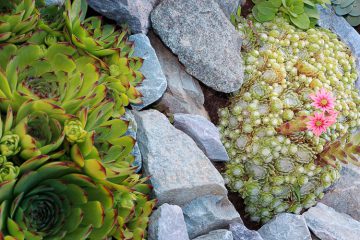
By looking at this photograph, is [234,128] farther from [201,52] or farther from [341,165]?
[341,165]

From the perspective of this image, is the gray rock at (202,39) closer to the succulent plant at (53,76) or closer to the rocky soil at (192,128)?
the rocky soil at (192,128)

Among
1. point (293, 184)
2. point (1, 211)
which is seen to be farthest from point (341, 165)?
point (1, 211)

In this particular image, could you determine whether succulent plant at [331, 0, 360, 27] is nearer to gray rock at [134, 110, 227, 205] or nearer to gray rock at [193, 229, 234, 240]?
gray rock at [134, 110, 227, 205]

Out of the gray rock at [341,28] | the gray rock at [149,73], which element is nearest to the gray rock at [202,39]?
the gray rock at [149,73]

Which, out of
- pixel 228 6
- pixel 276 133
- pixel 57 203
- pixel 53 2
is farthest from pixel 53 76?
pixel 228 6

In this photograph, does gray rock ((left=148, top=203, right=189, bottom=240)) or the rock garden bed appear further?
gray rock ((left=148, top=203, right=189, bottom=240))

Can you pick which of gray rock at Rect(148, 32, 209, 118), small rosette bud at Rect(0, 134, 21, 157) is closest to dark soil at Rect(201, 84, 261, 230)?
gray rock at Rect(148, 32, 209, 118)
